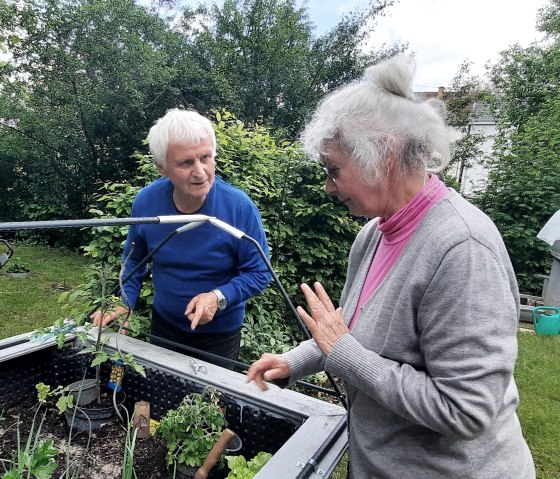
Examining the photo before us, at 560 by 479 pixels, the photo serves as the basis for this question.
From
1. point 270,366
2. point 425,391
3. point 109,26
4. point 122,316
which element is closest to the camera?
point 425,391

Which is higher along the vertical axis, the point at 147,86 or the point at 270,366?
the point at 147,86

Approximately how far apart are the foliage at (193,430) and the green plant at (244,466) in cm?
12

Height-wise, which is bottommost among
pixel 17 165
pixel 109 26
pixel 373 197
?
pixel 17 165

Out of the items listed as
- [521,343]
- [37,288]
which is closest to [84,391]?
[521,343]

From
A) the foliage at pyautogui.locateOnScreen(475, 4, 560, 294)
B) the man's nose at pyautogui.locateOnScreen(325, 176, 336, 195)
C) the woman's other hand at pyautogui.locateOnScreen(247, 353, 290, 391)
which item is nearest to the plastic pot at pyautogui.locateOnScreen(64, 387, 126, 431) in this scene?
the woman's other hand at pyautogui.locateOnScreen(247, 353, 290, 391)

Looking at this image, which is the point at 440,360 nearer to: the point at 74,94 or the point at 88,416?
the point at 88,416

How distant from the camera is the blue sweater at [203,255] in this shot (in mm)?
1975

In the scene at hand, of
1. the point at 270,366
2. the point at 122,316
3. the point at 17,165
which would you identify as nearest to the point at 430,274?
the point at 270,366

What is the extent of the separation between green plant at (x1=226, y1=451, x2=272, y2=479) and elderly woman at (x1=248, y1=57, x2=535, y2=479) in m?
0.26

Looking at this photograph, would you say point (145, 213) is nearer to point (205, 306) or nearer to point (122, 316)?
point (122, 316)

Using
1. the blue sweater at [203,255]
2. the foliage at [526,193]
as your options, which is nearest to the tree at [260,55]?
the foliage at [526,193]

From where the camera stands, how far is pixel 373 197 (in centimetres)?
115

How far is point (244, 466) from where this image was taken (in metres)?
1.34

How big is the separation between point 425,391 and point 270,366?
50cm
